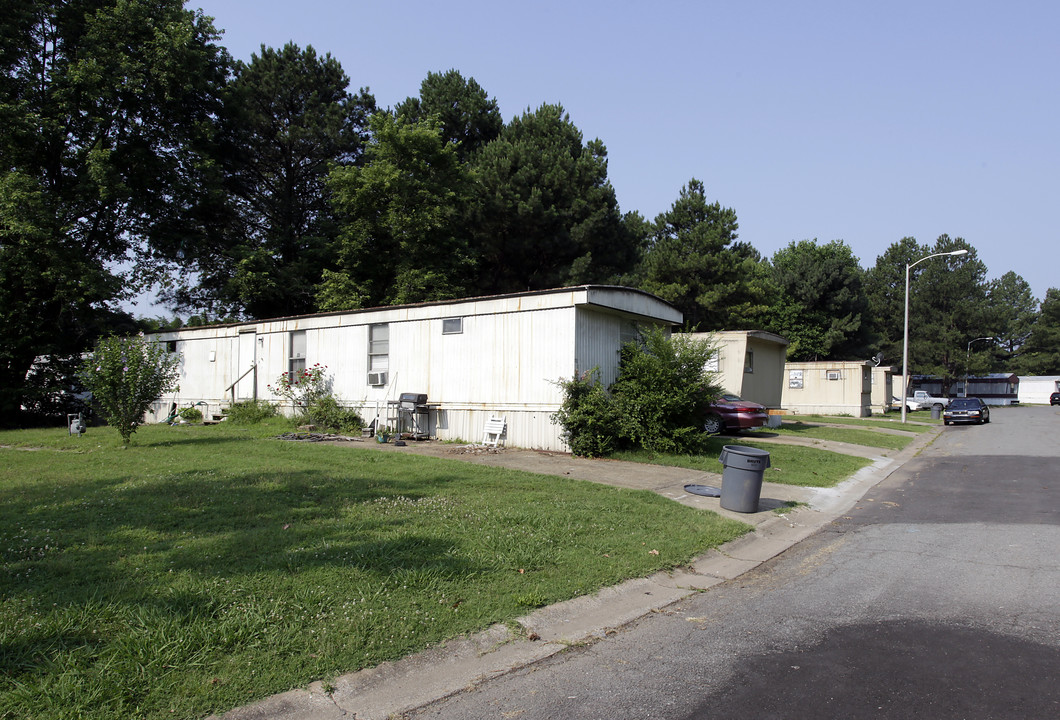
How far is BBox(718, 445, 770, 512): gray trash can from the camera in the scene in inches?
340

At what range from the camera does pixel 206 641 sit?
393 cm

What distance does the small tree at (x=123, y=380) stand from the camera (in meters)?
12.4

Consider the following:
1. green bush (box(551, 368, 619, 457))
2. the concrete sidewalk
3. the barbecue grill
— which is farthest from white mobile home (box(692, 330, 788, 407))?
the concrete sidewalk

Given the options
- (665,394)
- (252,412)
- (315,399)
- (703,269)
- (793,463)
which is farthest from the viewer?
(703,269)

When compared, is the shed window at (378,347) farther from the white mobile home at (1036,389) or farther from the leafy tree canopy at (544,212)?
the white mobile home at (1036,389)

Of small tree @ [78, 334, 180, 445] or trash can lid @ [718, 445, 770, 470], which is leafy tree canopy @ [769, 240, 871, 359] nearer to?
trash can lid @ [718, 445, 770, 470]

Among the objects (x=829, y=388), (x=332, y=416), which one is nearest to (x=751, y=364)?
(x=829, y=388)

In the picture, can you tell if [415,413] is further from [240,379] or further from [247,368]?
[240,379]

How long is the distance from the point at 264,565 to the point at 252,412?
14.0m

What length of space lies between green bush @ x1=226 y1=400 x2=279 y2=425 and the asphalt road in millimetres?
15003

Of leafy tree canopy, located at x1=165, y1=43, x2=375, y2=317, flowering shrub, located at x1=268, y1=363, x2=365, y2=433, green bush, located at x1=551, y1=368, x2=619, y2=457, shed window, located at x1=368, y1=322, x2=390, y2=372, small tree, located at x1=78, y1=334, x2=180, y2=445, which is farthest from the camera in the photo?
leafy tree canopy, located at x1=165, y1=43, x2=375, y2=317

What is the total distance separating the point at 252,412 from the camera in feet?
59.2

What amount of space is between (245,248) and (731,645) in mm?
26962

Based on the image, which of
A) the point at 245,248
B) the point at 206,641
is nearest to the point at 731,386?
the point at 206,641
